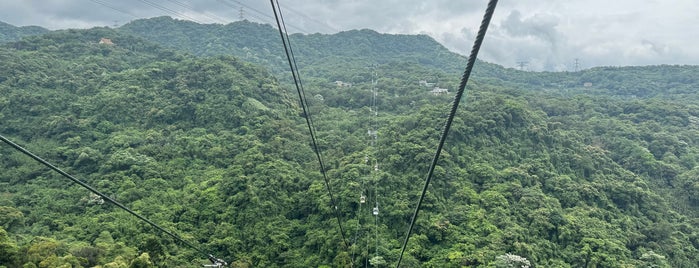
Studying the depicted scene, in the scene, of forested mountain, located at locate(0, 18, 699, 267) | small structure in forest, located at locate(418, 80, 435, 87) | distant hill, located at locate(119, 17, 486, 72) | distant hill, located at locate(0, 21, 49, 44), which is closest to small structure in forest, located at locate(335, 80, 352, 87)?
small structure in forest, located at locate(418, 80, 435, 87)

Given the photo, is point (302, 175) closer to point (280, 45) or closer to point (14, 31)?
point (14, 31)

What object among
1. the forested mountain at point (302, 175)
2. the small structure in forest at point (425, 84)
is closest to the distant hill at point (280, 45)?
the small structure in forest at point (425, 84)

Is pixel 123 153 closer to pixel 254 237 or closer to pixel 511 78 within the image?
pixel 254 237

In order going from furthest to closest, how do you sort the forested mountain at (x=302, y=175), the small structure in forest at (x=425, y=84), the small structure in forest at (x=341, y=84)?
the small structure in forest at (x=341, y=84) → the small structure in forest at (x=425, y=84) → the forested mountain at (x=302, y=175)

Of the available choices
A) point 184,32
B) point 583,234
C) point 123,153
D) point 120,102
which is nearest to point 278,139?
point 123,153

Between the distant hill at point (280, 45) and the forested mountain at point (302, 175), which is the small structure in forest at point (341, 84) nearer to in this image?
the forested mountain at point (302, 175)

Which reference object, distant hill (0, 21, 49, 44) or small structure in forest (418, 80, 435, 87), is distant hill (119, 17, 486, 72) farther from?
small structure in forest (418, 80, 435, 87)
